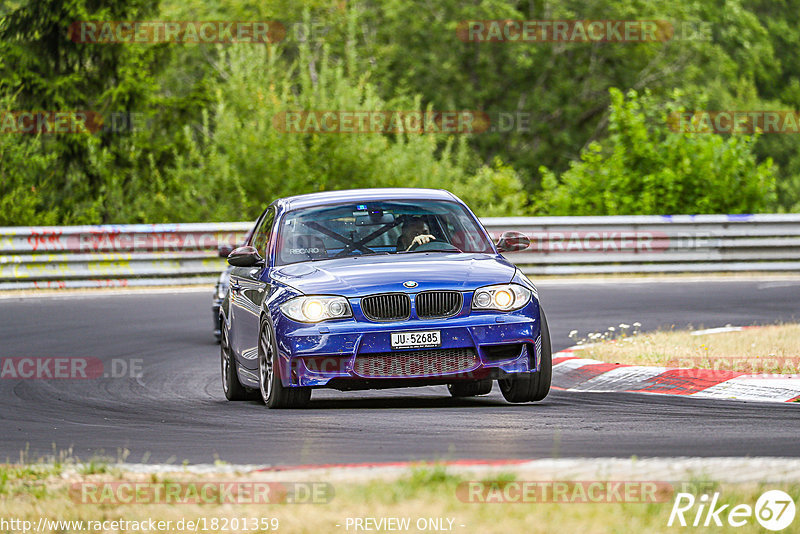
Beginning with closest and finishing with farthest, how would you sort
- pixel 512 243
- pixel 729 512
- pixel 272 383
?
pixel 729 512, pixel 272 383, pixel 512 243

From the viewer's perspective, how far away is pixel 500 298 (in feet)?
33.2

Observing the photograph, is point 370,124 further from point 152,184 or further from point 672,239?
point 672,239

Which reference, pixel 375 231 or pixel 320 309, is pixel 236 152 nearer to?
pixel 375 231

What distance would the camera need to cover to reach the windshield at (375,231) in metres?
11.0

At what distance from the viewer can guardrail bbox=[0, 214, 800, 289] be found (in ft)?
79.2

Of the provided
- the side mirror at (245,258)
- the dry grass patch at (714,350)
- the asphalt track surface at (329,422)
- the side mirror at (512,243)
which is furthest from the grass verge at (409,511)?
the dry grass patch at (714,350)

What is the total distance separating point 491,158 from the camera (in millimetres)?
56750

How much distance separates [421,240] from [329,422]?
2.06 metres

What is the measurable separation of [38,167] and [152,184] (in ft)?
7.61

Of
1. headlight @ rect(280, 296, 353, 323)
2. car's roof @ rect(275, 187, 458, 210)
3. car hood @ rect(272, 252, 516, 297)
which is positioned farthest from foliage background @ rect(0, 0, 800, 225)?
headlight @ rect(280, 296, 353, 323)

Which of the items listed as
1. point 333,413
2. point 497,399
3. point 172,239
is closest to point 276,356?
point 333,413

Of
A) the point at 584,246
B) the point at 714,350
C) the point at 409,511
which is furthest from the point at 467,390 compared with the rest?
the point at 584,246

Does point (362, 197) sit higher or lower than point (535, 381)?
A: higher

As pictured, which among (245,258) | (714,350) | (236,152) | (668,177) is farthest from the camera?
(236,152)
